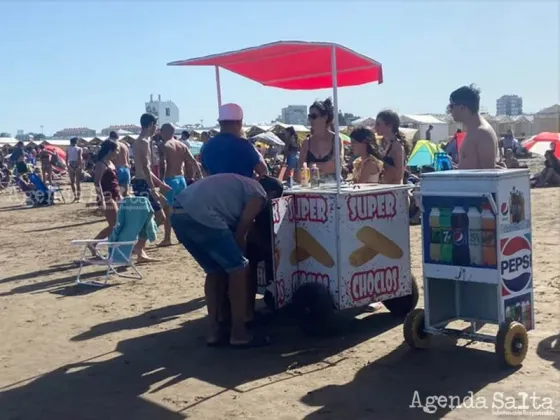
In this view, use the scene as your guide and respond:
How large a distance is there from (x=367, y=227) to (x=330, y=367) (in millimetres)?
1149

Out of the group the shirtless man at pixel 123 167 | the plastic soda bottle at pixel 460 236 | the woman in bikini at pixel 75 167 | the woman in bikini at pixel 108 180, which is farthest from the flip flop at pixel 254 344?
the woman in bikini at pixel 75 167

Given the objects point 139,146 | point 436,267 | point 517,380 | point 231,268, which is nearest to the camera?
point 517,380

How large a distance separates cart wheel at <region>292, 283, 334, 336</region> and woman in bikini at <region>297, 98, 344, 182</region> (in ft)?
4.12

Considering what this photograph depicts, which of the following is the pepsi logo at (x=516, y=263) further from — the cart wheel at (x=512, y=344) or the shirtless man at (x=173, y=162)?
the shirtless man at (x=173, y=162)

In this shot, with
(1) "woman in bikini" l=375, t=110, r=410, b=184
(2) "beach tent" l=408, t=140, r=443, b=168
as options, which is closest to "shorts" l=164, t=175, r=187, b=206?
(1) "woman in bikini" l=375, t=110, r=410, b=184

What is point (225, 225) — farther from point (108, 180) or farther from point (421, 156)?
point (421, 156)

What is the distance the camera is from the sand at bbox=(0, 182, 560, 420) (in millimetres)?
4277

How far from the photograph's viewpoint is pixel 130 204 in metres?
8.31

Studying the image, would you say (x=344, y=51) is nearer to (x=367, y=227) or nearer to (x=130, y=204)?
(x=367, y=227)

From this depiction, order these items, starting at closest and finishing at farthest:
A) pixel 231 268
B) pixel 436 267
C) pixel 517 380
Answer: pixel 517 380 < pixel 436 267 < pixel 231 268

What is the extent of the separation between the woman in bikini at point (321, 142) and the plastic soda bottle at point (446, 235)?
171cm

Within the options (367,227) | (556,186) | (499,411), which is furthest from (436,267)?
(556,186)

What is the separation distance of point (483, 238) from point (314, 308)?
1.42 m

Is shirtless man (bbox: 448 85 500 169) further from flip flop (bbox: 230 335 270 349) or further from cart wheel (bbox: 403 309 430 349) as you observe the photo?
flip flop (bbox: 230 335 270 349)
